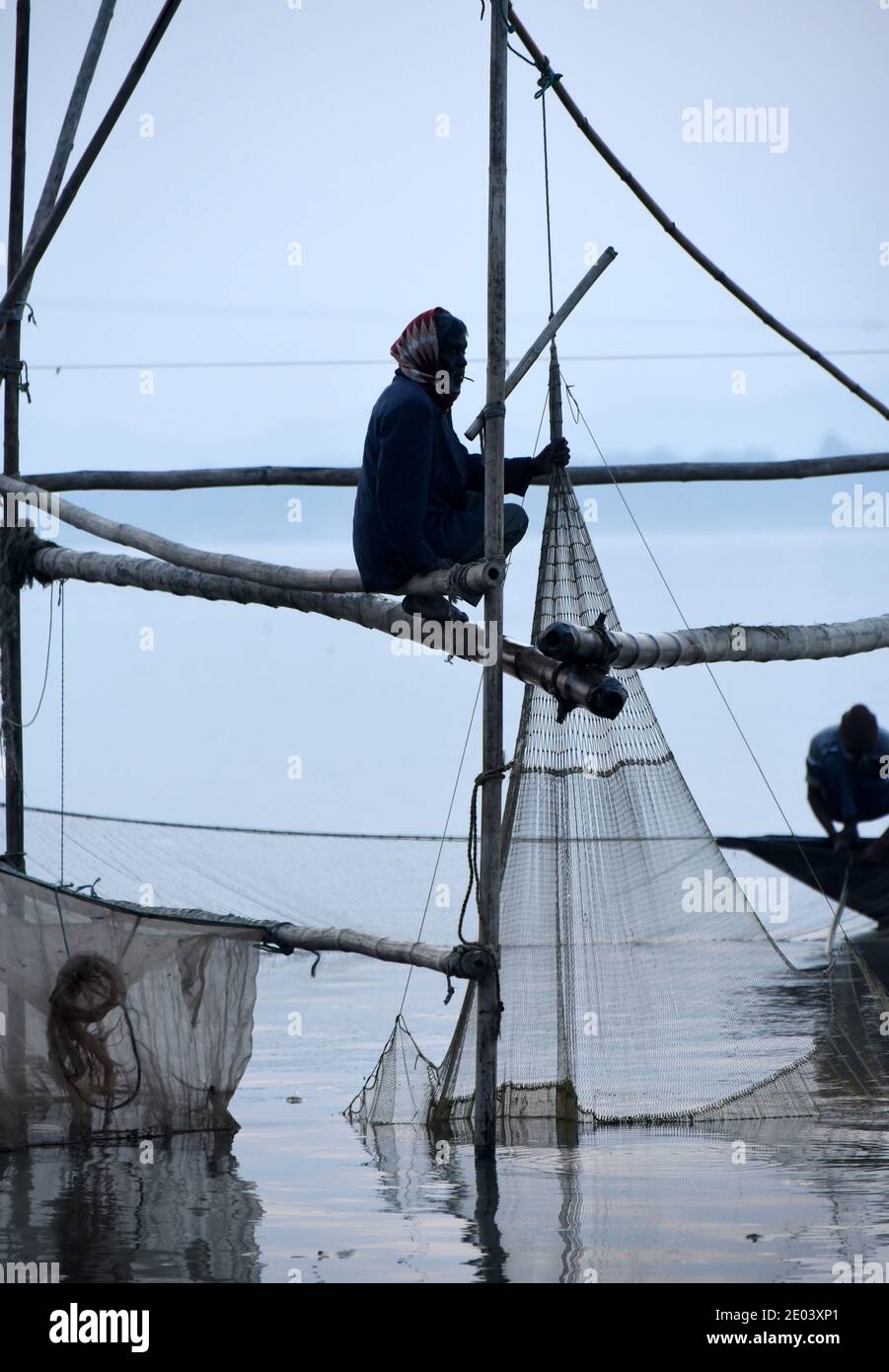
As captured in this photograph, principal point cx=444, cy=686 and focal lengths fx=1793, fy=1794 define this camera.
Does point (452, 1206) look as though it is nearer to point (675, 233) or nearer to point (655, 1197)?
point (655, 1197)

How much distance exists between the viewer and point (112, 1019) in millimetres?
6410

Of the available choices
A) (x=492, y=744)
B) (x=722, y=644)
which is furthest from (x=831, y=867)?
(x=492, y=744)

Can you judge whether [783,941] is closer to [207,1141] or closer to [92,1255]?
[207,1141]

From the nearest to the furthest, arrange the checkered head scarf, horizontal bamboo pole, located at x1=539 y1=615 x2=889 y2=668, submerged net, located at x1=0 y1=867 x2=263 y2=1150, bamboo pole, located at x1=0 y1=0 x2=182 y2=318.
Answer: horizontal bamboo pole, located at x1=539 y1=615 x2=889 y2=668
the checkered head scarf
submerged net, located at x1=0 y1=867 x2=263 y2=1150
bamboo pole, located at x1=0 y1=0 x2=182 y2=318

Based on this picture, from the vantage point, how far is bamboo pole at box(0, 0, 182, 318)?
7.55 metres

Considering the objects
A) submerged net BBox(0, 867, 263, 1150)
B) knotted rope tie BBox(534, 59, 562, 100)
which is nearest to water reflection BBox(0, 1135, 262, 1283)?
submerged net BBox(0, 867, 263, 1150)

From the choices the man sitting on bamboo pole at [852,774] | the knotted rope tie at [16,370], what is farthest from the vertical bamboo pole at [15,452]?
the man sitting on bamboo pole at [852,774]

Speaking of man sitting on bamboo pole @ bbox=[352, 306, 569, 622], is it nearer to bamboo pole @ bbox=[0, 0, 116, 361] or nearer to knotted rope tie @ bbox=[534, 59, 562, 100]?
knotted rope tie @ bbox=[534, 59, 562, 100]

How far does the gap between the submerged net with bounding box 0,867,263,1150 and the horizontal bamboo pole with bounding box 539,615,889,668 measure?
78.0 inches

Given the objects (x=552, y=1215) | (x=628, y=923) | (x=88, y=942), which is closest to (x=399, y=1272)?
(x=552, y=1215)

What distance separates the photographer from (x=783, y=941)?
10.1 metres

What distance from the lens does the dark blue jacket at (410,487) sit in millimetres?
5602

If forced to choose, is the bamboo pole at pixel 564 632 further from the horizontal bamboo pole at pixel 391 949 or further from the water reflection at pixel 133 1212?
the water reflection at pixel 133 1212
